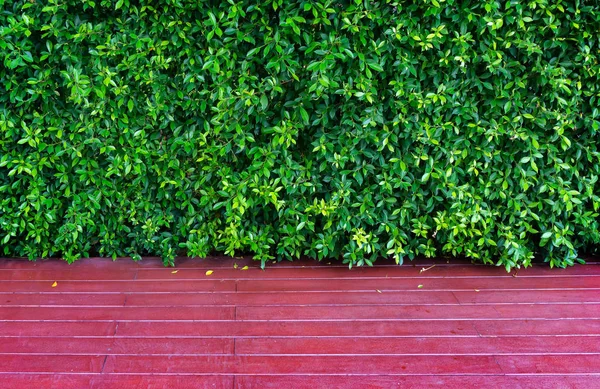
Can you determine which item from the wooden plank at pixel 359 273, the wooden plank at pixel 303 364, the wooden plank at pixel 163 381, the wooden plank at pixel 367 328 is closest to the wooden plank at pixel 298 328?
the wooden plank at pixel 367 328

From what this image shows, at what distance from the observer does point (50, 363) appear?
2186 mm

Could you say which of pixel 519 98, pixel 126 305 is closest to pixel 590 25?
pixel 519 98

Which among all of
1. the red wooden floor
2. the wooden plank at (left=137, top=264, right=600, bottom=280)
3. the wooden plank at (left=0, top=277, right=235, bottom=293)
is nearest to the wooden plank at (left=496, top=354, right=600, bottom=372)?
the red wooden floor

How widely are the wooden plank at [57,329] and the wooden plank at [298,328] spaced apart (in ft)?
0.26

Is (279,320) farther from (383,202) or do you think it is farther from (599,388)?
(599,388)

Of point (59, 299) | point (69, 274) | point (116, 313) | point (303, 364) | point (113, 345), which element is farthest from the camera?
point (69, 274)

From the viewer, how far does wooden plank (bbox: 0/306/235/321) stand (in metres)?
2.53

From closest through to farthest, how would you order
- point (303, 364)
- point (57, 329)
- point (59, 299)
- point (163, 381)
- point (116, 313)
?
point (163, 381) → point (303, 364) → point (57, 329) → point (116, 313) → point (59, 299)

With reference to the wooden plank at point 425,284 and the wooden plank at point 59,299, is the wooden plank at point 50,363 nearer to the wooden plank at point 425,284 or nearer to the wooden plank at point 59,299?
the wooden plank at point 59,299

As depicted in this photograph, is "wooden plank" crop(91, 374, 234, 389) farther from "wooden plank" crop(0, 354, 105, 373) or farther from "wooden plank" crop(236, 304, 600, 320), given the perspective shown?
"wooden plank" crop(236, 304, 600, 320)

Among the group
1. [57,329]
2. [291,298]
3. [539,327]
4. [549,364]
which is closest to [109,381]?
[57,329]

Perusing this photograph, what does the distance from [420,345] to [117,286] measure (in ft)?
5.46

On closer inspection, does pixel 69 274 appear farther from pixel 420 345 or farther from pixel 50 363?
pixel 420 345

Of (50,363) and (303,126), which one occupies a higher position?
(303,126)
